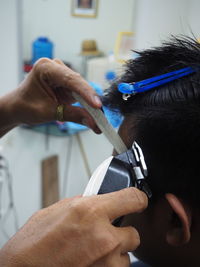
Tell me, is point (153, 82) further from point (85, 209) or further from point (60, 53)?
point (60, 53)

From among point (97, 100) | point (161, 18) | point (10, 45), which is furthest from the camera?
point (161, 18)

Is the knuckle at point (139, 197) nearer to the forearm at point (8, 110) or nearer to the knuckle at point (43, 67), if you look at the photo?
the knuckle at point (43, 67)

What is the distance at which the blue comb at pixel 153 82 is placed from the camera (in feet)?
1.87

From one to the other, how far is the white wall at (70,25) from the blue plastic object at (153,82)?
1.20 metres

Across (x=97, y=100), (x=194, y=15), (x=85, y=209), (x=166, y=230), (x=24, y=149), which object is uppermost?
(x=194, y=15)

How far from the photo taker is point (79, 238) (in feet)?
1.50

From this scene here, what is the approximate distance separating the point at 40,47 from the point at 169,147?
4.38 feet

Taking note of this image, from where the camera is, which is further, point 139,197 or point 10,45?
point 10,45

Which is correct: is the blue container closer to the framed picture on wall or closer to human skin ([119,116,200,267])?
the framed picture on wall

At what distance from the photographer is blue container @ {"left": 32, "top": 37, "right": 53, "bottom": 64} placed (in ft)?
5.42

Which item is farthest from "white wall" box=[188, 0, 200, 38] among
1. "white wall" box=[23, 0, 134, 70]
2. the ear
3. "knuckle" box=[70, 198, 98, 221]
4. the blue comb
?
→ "knuckle" box=[70, 198, 98, 221]

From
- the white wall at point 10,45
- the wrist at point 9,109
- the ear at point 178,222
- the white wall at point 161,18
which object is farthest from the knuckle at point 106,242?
the white wall at point 161,18

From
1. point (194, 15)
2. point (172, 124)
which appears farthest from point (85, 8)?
point (172, 124)

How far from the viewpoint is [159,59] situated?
0.63m
